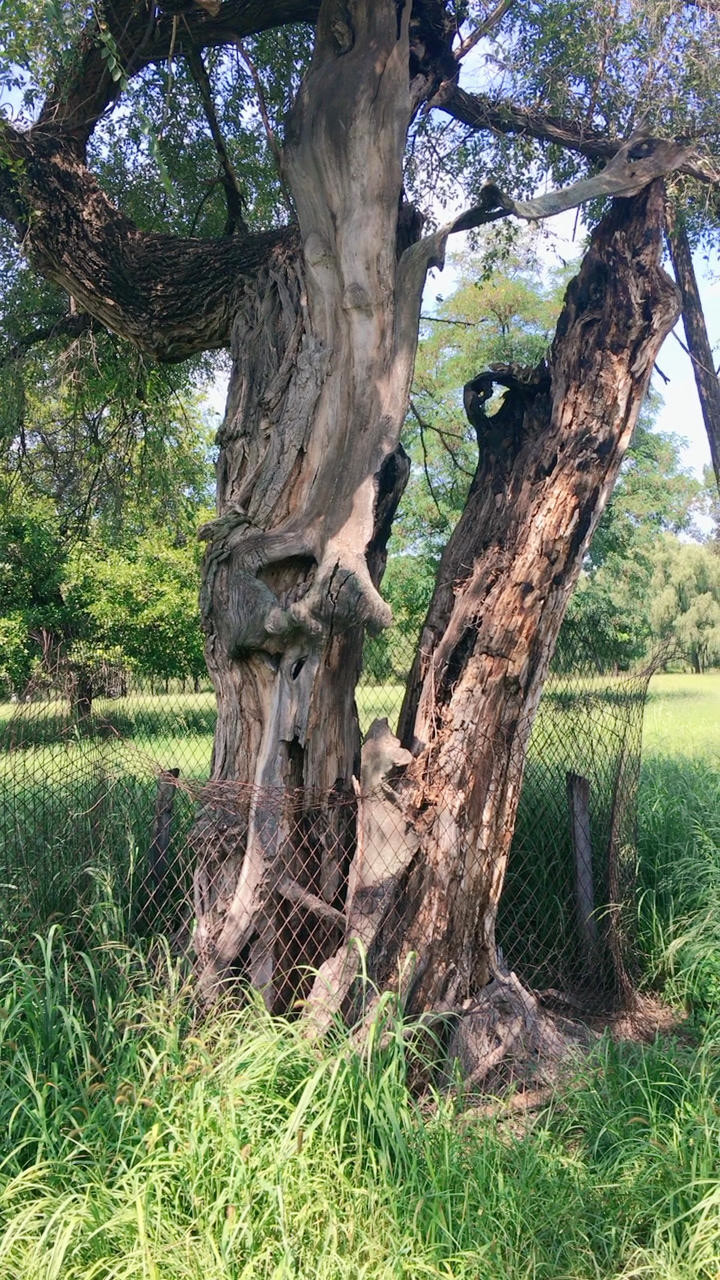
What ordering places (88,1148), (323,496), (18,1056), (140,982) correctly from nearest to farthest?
(88,1148) < (18,1056) < (140,982) < (323,496)

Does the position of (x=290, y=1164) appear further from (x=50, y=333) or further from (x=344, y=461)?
(x=50, y=333)

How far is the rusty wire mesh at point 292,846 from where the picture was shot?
425 centimetres

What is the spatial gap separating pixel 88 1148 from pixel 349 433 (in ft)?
10.2

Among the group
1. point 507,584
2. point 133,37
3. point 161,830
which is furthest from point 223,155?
point 161,830

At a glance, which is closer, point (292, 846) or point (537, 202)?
point (292, 846)

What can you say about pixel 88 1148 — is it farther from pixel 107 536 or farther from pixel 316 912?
pixel 107 536

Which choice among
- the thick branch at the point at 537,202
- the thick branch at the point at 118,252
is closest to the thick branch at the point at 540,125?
the thick branch at the point at 537,202

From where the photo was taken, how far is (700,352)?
9.45 meters

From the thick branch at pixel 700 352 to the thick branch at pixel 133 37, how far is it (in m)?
4.77

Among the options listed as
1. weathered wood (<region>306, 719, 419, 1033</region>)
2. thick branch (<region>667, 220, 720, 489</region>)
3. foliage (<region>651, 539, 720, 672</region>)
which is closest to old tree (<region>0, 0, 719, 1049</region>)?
weathered wood (<region>306, 719, 419, 1033</region>)

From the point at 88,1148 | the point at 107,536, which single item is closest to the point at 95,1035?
the point at 88,1148

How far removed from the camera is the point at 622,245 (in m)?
5.16

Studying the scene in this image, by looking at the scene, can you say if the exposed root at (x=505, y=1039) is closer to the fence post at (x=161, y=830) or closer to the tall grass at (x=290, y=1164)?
the tall grass at (x=290, y=1164)

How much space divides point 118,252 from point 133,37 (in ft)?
4.01
